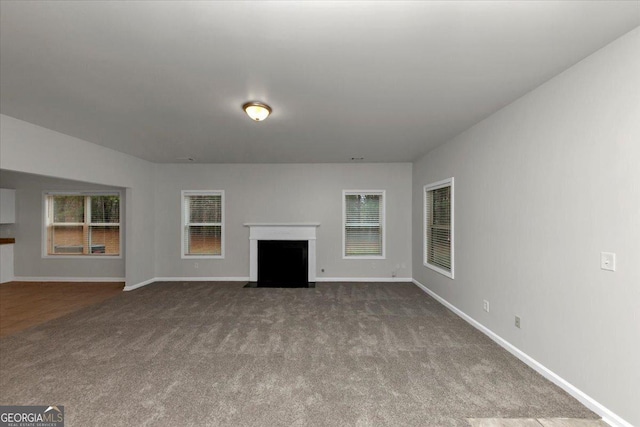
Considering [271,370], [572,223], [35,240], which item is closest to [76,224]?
[35,240]

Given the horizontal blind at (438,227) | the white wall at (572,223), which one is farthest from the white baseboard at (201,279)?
the white wall at (572,223)

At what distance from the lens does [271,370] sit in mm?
2467

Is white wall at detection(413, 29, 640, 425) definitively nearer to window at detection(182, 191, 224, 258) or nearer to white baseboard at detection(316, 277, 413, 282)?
white baseboard at detection(316, 277, 413, 282)

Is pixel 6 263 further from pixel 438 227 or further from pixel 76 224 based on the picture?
pixel 438 227

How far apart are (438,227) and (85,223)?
7422 mm

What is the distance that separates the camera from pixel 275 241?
583 centimetres

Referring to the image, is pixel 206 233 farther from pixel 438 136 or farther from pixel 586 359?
pixel 586 359

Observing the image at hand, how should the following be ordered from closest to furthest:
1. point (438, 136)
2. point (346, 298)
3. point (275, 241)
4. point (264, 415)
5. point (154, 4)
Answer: point (154, 4)
point (264, 415)
point (438, 136)
point (346, 298)
point (275, 241)

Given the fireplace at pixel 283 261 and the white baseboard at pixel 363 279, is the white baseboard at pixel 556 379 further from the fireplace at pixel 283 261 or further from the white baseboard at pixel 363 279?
the fireplace at pixel 283 261

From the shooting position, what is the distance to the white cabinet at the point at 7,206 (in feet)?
18.6

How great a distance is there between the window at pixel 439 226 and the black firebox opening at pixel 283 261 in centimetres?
247

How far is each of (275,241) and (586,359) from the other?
4861 mm

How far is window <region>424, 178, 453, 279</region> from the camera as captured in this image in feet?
13.9

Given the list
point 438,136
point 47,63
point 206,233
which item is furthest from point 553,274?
point 206,233
